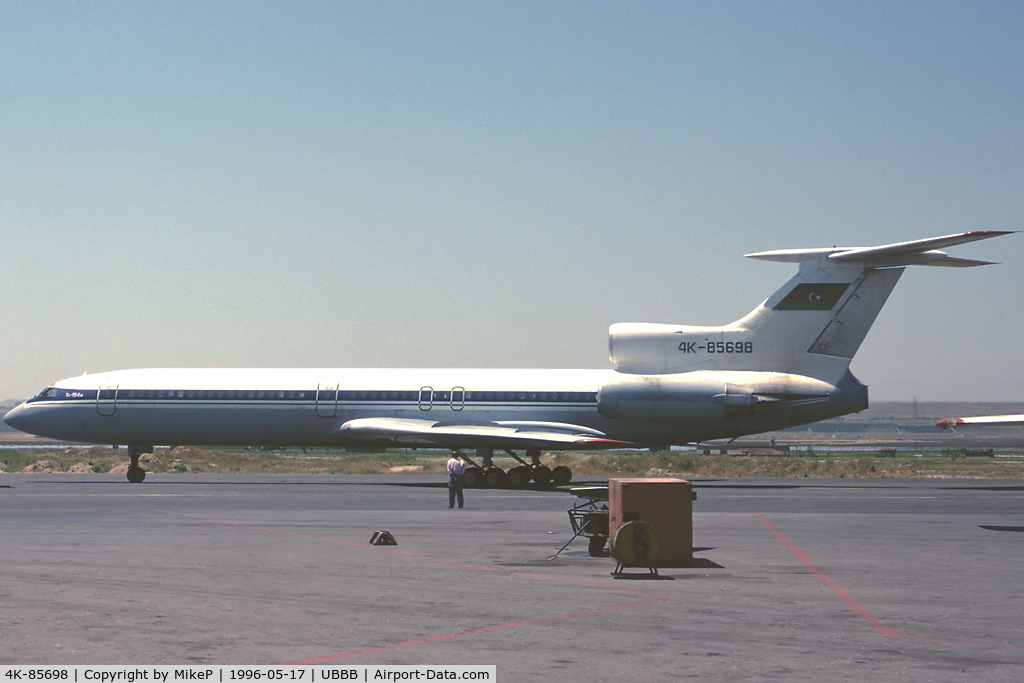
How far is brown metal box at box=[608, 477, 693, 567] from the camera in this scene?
54.3 feet

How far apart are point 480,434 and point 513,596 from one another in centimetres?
2598

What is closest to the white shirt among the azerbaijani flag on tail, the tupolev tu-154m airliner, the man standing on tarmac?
the man standing on tarmac

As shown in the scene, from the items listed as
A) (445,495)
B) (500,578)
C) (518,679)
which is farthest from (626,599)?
(445,495)

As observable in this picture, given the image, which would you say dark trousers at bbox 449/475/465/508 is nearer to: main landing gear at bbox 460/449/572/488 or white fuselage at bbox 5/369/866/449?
white fuselage at bbox 5/369/866/449

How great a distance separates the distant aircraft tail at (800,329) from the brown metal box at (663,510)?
2238 centimetres

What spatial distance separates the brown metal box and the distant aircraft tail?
2238 centimetres

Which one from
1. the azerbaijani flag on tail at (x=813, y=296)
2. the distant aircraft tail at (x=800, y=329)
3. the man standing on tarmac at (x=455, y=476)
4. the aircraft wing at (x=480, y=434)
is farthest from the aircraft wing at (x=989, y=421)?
the man standing on tarmac at (x=455, y=476)

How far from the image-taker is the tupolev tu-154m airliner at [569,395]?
37906 millimetres

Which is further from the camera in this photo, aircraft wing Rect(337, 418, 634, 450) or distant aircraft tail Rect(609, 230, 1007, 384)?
aircraft wing Rect(337, 418, 634, 450)

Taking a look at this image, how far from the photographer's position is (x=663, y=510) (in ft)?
54.9

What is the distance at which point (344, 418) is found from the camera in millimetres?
41250

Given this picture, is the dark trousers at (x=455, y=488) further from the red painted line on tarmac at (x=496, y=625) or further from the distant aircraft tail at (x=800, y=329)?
the distant aircraft tail at (x=800, y=329)

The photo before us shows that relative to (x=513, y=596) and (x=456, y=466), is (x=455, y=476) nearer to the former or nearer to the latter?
(x=456, y=466)

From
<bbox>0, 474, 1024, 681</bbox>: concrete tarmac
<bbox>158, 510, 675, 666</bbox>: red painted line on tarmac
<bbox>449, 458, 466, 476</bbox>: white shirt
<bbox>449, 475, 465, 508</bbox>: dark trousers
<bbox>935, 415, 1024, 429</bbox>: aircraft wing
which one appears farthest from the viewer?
<bbox>935, 415, 1024, 429</bbox>: aircraft wing
